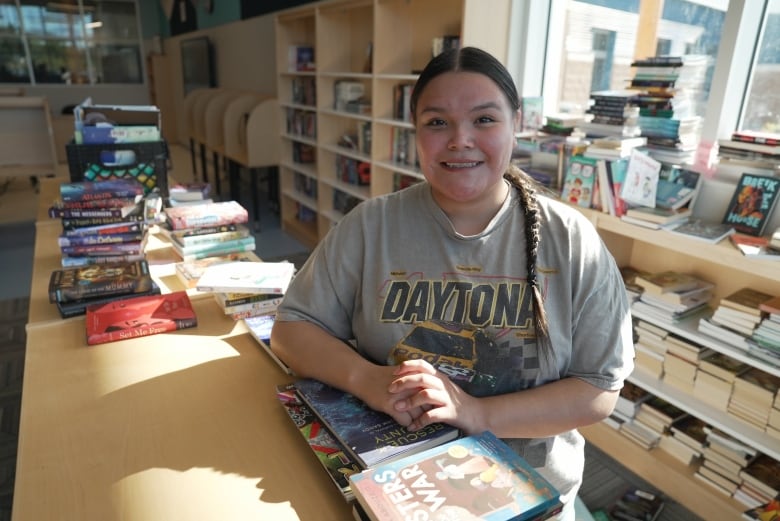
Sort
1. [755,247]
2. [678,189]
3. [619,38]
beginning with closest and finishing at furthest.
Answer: [755,247], [678,189], [619,38]

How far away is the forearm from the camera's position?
0.95 meters

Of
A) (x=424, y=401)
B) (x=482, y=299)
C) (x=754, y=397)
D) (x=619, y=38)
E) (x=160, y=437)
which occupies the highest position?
(x=619, y=38)

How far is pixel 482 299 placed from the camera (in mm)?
1030

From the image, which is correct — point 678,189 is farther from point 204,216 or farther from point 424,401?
point 204,216

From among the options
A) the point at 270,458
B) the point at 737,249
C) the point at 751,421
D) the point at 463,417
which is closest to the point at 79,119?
the point at 270,458

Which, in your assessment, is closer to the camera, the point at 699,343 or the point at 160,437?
the point at 160,437

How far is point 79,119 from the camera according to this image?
216cm

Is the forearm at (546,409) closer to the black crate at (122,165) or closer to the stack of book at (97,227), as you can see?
the stack of book at (97,227)

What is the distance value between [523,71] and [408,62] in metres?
0.83

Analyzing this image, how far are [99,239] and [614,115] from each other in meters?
1.93

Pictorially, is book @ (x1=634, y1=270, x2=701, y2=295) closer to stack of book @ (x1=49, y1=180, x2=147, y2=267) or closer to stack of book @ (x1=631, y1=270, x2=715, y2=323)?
stack of book @ (x1=631, y1=270, x2=715, y2=323)

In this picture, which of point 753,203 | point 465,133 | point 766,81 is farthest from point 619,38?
point 465,133

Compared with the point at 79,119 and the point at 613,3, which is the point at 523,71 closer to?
the point at 613,3

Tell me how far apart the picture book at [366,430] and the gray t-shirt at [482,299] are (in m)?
0.16
